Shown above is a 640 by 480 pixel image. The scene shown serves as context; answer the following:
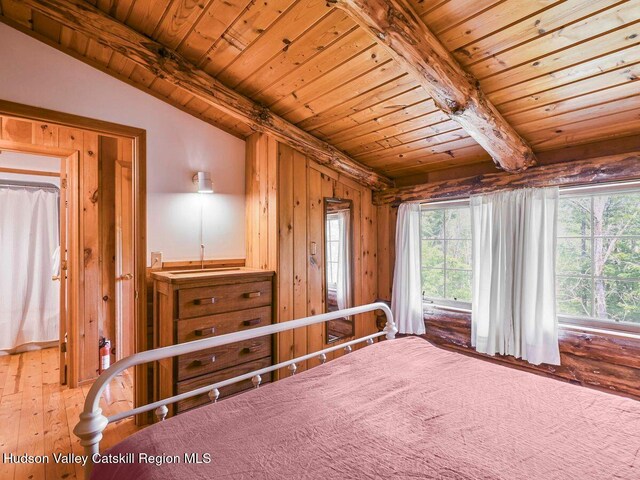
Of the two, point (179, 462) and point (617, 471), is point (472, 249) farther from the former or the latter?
point (179, 462)

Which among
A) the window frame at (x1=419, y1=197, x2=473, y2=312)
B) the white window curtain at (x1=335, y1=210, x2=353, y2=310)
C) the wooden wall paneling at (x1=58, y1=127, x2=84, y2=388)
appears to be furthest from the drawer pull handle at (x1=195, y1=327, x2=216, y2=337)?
the window frame at (x1=419, y1=197, x2=473, y2=312)

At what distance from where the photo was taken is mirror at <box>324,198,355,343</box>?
325 cm

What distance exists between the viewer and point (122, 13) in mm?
1987

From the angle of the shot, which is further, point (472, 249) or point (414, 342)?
point (472, 249)

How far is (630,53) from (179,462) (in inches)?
98.2

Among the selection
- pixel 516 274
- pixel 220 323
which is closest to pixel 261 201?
pixel 220 323

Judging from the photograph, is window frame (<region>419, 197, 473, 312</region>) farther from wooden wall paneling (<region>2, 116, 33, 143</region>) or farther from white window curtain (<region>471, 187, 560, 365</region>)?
wooden wall paneling (<region>2, 116, 33, 143</region>)

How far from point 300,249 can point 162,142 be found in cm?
142

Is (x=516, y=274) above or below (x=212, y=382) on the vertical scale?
above

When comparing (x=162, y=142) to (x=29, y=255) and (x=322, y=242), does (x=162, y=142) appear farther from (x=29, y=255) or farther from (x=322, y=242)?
(x=29, y=255)

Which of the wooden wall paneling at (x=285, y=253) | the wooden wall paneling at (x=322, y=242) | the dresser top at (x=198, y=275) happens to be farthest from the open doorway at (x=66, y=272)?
the wooden wall paneling at (x=322, y=242)

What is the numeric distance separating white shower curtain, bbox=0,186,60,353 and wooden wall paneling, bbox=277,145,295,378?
2.91m

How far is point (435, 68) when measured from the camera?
1.73 metres

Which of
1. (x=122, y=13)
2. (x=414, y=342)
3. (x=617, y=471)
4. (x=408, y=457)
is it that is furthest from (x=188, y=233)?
(x=617, y=471)
